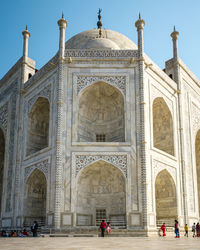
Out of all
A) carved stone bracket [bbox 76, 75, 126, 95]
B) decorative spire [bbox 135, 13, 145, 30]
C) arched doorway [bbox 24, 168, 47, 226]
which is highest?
decorative spire [bbox 135, 13, 145, 30]

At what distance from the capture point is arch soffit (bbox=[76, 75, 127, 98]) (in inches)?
673

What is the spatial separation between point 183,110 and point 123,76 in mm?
5162

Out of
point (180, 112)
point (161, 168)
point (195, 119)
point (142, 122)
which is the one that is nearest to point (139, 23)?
point (142, 122)

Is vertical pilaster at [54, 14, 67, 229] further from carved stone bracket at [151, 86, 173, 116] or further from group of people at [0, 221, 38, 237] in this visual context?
carved stone bracket at [151, 86, 173, 116]

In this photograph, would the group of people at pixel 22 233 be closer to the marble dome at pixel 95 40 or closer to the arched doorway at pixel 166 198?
the arched doorway at pixel 166 198

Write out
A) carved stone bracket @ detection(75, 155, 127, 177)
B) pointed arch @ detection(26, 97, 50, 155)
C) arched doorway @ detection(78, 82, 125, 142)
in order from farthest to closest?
pointed arch @ detection(26, 97, 50, 155), arched doorway @ detection(78, 82, 125, 142), carved stone bracket @ detection(75, 155, 127, 177)

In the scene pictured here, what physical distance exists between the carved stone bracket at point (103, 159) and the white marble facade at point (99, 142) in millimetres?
47

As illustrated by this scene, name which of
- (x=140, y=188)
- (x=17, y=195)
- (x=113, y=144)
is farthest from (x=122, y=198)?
(x=17, y=195)

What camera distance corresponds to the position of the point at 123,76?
679 inches

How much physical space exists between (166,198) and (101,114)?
5757 mm

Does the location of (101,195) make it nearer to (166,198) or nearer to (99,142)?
(99,142)

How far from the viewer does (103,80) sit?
56.6 feet

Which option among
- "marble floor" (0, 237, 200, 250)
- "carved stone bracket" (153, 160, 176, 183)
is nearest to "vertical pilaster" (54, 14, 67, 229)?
"carved stone bracket" (153, 160, 176, 183)

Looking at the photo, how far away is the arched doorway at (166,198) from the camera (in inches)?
693
